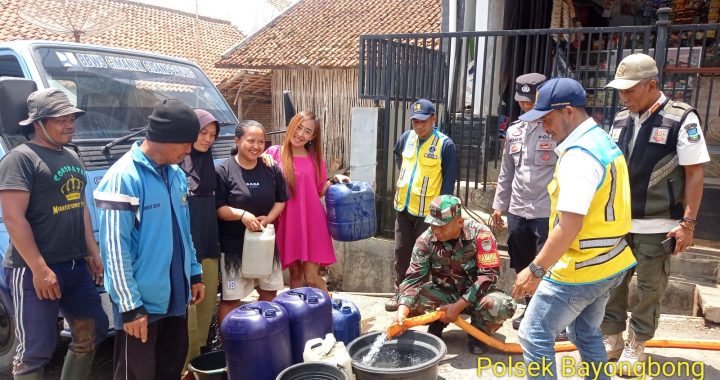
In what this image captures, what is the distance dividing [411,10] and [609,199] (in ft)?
40.6

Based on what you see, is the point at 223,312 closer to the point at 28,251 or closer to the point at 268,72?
the point at 28,251

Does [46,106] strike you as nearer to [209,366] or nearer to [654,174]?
[209,366]

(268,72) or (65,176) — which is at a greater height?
(268,72)

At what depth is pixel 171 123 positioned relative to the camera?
2.40m

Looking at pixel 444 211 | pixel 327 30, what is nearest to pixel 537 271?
pixel 444 211

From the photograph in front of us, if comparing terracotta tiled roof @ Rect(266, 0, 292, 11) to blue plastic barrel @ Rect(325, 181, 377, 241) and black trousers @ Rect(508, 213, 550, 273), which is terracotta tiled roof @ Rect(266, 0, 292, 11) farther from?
black trousers @ Rect(508, 213, 550, 273)

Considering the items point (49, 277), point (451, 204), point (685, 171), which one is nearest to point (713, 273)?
point (685, 171)

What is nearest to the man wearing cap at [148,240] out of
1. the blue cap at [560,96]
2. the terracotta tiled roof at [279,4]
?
the blue cap at [560,96]

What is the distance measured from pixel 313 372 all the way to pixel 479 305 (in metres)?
1.33

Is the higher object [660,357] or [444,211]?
[444,211]

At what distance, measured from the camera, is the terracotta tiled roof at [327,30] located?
12.5 metres

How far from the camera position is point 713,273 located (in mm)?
4266

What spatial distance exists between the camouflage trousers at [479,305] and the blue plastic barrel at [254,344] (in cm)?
104

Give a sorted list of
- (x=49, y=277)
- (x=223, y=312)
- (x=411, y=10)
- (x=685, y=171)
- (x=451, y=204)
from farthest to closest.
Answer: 1. (x=411, y=10)
2. (x=223, y=312)
3. (x=451, y=204)
4. (x=685, y=171)
5. (x=49, y=277)
